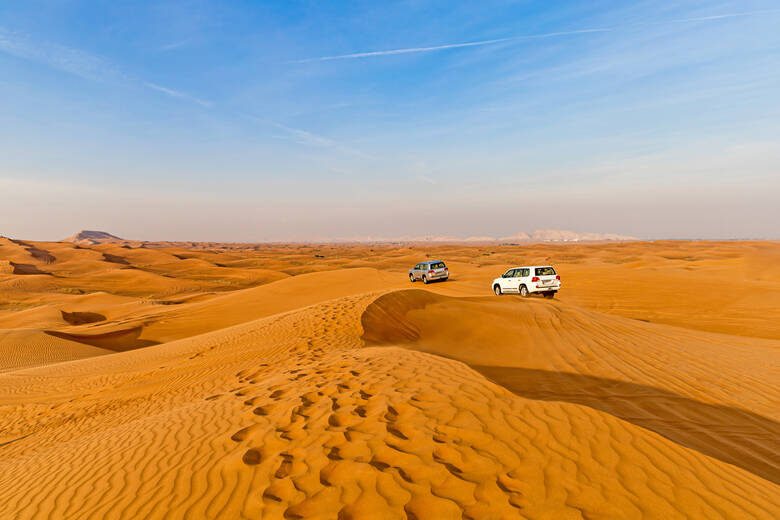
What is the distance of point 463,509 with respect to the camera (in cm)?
293

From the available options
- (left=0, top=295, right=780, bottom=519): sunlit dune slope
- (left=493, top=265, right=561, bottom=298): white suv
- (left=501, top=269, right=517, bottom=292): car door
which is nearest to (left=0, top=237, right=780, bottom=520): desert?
(left=0, top=295, right=780, bottom=519): sunlit dune slope

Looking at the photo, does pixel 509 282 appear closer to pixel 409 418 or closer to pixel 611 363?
pixel 611 363

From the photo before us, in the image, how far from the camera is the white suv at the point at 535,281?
61.4 ft

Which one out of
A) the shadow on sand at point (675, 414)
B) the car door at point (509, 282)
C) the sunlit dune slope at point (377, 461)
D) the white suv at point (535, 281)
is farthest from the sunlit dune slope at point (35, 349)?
the white suv at point (535, 281)

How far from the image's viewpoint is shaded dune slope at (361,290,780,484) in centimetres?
553

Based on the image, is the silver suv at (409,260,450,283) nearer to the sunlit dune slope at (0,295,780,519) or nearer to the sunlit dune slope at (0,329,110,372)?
the sunlit dune slope at (0,329,110,372)

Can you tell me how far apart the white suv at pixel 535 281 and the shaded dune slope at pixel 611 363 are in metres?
4.22

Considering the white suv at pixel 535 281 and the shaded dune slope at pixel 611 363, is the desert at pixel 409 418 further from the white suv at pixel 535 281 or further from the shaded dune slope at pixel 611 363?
the white suv at pixel 535 281

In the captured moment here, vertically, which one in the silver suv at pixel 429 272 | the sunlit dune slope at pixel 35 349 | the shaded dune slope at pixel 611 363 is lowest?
the sunlit dune slope at pixel 35 349

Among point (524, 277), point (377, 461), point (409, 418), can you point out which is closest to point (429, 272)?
point (524, 277)

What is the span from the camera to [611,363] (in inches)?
344

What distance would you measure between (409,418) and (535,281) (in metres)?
16.0

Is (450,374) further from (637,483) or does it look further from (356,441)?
(637,483)

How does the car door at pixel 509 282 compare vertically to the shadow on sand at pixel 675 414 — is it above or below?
above
